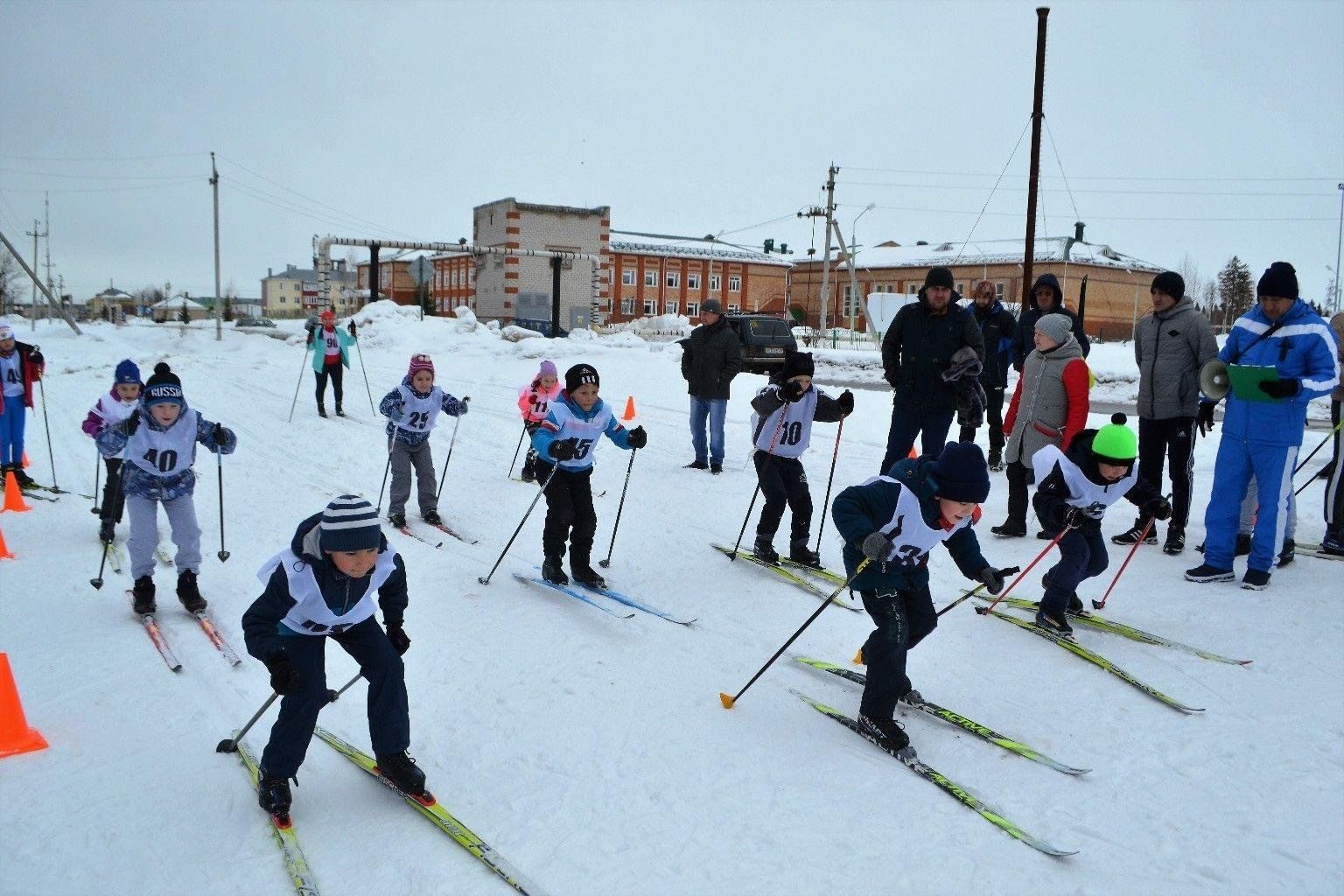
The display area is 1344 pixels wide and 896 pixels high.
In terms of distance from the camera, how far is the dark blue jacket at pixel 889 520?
3850 millimetres

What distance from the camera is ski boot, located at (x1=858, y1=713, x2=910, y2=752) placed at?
12.6 ft

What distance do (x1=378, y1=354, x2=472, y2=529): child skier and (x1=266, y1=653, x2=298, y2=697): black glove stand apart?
4.73 m

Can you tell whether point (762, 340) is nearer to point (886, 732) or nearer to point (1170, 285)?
point (1170, 285)

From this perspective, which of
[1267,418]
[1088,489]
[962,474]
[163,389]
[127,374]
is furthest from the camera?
[127,374]

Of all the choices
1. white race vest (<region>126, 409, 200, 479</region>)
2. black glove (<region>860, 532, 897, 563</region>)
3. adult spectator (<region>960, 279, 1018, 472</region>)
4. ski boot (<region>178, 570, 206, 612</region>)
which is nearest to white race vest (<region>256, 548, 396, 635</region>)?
black glove (<region>860, 532, 897, 563</region>)

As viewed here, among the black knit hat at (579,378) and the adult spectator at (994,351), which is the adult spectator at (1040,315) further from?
the black knit hat at (579,378)

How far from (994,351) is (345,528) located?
762 centimetres

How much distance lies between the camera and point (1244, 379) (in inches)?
227

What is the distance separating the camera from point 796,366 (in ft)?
20.6

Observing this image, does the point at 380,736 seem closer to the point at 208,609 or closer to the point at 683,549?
the point at 208,609

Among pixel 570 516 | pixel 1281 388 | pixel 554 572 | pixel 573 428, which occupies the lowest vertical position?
pixel 554 572

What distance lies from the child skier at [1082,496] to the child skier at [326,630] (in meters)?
3.69

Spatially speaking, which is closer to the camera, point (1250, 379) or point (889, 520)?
point (889, 520)

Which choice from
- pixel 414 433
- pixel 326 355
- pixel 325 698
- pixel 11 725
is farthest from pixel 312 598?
pixel 326 355
